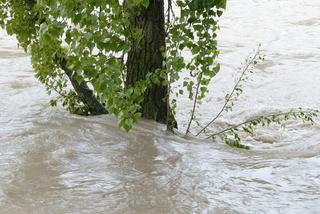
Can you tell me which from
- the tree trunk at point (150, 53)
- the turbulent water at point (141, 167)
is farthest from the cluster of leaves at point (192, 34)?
the turbulent water at point (141, 167)

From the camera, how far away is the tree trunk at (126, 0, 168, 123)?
6211 millimetres

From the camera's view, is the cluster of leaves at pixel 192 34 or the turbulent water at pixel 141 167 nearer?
the turbulent water at pixel 141 167

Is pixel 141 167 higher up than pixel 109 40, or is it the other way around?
pixel 109 40

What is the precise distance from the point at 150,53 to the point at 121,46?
1707 mm

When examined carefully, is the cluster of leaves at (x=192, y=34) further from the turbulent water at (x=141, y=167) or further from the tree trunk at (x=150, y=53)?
the turbulent water at (x=141, y=167)

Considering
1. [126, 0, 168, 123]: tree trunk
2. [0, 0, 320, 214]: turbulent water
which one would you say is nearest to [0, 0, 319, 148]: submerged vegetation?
[126, 0, 168, 123]: tree trunk

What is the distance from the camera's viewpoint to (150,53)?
6355 millimetres

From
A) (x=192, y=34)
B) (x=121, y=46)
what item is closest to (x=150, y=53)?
(x=192, y=34)

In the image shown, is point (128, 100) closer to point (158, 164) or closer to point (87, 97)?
point (158, 164)

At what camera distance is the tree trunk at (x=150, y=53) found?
20.4 ft

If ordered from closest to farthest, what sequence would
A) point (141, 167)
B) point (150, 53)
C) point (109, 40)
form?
1. point (109, 40)
2. point (141, 167)
3. point (150, 53)

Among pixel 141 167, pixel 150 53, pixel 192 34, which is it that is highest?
pixel 192 34

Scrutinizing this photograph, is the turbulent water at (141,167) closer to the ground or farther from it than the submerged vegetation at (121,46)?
closer to the ground

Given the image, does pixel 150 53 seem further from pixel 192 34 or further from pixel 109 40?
pixel 109 40
